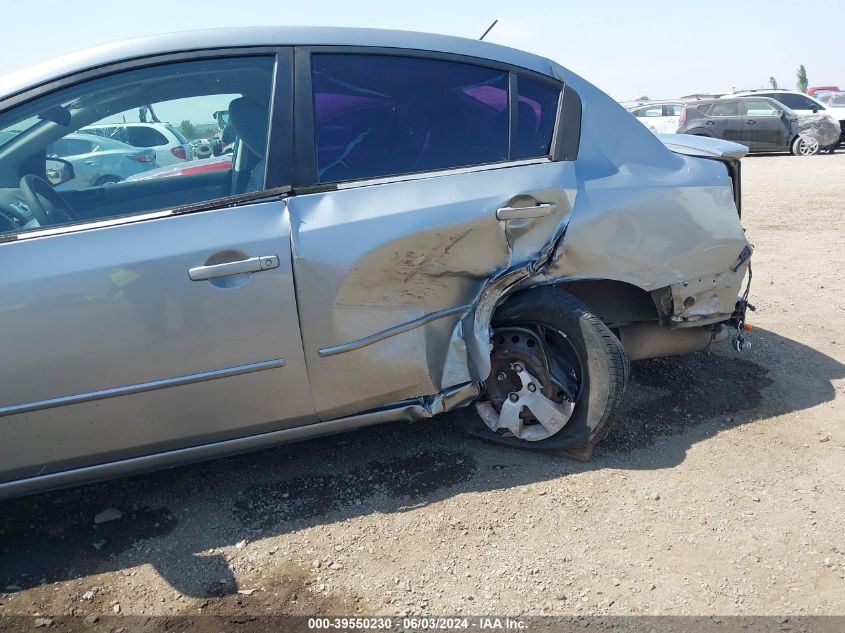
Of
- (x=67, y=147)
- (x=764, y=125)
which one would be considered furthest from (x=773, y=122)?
(x=67, y=147)

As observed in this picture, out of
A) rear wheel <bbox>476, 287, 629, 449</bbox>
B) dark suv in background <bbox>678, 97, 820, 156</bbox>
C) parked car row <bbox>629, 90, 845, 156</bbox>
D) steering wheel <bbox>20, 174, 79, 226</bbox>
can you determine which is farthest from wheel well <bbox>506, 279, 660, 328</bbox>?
dark suv in background <bbox>678, 97, 820, 156</bbox>

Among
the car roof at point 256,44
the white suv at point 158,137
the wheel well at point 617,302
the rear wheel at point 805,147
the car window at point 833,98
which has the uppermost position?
the car roof at point 256,44

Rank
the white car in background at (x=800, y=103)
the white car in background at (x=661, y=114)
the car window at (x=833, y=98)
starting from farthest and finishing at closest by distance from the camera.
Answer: the white car in background at (x=661, y=114) → the car window at (x=833, y=98) → the white car in background at (x=800, y=103)

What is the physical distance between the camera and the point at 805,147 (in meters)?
16.7

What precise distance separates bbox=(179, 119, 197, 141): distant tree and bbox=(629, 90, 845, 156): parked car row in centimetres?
1514

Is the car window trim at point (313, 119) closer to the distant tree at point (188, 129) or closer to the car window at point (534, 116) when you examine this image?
the car window at point (534, 116)

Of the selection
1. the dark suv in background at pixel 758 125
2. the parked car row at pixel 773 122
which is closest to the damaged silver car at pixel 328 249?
the parked car row at pixel 773 122

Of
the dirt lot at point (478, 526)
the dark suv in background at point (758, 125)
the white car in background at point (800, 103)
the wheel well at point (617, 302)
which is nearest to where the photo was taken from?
the dirt lot at point (478, 526)

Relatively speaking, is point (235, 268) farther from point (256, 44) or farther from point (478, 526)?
point (478, 526)

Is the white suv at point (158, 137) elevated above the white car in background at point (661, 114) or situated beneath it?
elevated above

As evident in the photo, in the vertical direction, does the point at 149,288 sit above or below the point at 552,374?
above

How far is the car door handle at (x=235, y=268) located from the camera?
254 cm

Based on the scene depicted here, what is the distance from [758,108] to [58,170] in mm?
17289

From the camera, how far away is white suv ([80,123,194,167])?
2.75m
